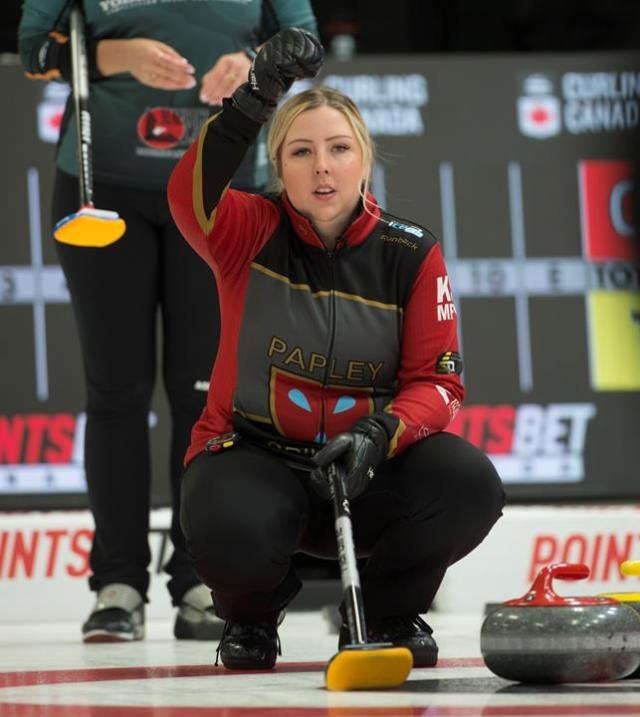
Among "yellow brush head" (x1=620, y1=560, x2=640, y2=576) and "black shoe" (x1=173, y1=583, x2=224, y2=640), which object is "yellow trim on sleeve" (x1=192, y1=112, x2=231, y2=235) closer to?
"yellow brush head" (x1=620, y1=560, x2=640, y2=576)

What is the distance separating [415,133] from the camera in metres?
4.68

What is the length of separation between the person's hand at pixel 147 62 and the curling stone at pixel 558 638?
4.78ft

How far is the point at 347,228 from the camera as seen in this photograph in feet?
7.51

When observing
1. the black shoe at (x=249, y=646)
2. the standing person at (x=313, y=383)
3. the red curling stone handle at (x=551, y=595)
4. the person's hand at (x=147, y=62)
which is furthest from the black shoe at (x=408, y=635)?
the person's hand at (x=147, y=62)

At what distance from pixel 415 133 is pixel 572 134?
0.51 meters

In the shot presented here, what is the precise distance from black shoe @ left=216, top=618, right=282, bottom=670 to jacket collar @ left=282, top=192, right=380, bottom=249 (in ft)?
Answer: 1.91

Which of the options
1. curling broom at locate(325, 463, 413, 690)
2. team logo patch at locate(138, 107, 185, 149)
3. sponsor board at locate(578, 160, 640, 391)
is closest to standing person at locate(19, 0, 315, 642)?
team logo patch at locate(138, 107, 185, 149)

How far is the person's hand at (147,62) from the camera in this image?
2.88 m

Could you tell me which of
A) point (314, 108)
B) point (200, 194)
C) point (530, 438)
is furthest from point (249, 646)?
point (530, 438)

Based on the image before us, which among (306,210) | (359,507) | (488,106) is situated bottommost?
(359,507)

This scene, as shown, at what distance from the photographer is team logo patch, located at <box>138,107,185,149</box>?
297cm

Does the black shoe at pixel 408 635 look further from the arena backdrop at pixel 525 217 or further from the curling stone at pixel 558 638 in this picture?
the arena backdrop at pixel 525 217

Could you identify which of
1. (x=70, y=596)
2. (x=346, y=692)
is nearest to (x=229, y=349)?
(x=346, y=692)

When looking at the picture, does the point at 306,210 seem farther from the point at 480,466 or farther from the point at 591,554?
the point at 591,554
